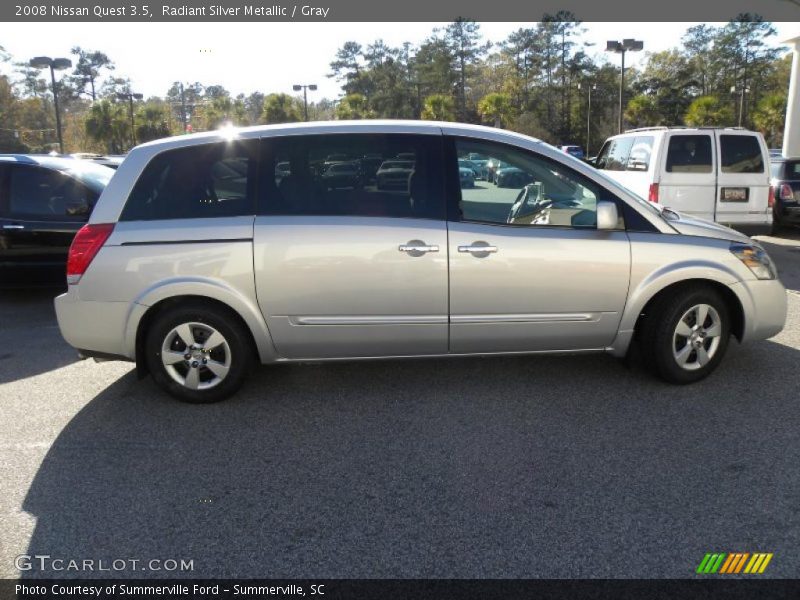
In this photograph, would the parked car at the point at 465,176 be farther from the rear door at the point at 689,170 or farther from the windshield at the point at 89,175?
the rear door at the point at 689,170

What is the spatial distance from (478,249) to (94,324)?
2590 mm

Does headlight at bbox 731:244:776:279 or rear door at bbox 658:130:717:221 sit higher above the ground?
rear door at bbox 658:130:717:221

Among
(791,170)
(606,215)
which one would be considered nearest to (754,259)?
(606,215)

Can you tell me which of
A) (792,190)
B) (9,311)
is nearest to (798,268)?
(792,190)

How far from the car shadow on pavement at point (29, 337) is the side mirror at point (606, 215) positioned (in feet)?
14.8

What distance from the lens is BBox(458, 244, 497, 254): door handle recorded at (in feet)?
13.7

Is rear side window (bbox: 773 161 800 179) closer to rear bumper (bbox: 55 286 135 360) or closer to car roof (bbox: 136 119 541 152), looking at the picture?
car roof (bbox: 136 119 541 152)

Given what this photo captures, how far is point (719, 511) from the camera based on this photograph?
117 inches

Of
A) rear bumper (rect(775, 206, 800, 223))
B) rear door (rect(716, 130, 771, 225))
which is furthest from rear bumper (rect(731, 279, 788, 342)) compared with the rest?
rear bumper (rect(775, 206, 800, 223))

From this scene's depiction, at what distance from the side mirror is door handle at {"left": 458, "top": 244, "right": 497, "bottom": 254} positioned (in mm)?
726

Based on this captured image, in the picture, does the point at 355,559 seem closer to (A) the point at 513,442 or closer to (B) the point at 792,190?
(A) the point at 513,442

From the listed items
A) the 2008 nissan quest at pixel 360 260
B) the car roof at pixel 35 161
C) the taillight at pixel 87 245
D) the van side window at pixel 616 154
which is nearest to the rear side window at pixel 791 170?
the van side window at pixel 616 154

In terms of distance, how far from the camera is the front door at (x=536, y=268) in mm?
4227
